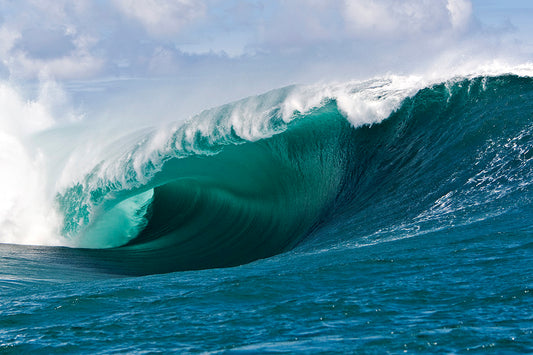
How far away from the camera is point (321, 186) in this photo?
42.1ft

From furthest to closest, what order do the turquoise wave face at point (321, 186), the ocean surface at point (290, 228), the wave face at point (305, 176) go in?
1. the wave face at point (305, 176)
2. the turquoise wave face at point (321, 186)
3. the ocean surface at point (290, 228)

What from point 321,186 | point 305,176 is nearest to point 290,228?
point 321,186

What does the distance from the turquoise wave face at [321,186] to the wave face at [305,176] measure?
3 centimetres

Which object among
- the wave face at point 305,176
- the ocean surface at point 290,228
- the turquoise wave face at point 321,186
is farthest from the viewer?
the wave face at point 305,176

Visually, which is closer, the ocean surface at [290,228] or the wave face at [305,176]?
the ocean surface at [290,228]

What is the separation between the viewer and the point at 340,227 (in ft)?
32.6

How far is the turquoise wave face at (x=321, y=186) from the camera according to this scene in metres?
9.34

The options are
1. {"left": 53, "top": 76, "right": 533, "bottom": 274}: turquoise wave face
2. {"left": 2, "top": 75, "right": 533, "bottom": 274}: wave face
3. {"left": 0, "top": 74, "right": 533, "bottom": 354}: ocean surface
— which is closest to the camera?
{"left": 0, "top": 74, "right": 533, "bottom": 354}: ocean surface

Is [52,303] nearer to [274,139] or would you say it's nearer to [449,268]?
[449,268]

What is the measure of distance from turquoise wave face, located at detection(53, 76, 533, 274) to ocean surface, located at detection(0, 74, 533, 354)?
0.15 ft

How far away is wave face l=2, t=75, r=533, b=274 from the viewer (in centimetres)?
952

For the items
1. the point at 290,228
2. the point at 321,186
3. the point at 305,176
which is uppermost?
the point at 305,176

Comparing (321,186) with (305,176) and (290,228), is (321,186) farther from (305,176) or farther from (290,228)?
(290,228)

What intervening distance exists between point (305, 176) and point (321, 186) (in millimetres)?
889
